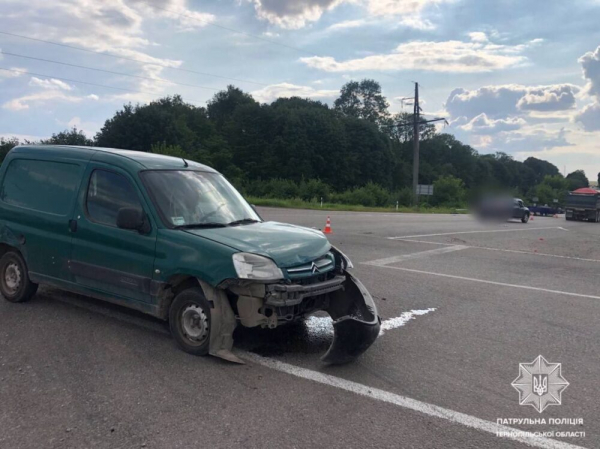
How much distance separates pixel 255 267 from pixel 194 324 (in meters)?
0.88

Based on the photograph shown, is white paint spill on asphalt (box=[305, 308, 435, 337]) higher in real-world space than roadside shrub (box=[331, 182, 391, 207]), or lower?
lower

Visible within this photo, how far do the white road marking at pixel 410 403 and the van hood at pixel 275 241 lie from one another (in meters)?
0.93

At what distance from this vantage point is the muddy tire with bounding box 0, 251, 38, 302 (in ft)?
21.3

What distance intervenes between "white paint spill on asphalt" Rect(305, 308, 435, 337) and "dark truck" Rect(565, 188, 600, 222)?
3807 centimetres

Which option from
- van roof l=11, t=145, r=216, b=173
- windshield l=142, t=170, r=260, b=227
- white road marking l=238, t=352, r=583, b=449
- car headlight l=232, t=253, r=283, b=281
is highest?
van roof l=11, t=145, r=216, b=173

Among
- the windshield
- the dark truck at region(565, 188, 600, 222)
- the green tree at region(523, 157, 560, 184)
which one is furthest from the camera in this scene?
the green tree at region(523, 157, 560, 184)

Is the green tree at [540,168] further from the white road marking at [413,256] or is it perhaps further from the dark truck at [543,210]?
the white road marking at [413,256]

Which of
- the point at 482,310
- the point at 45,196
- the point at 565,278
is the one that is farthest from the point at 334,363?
the point at 565,278

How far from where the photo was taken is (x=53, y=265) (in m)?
6.05

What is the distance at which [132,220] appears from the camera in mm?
5160

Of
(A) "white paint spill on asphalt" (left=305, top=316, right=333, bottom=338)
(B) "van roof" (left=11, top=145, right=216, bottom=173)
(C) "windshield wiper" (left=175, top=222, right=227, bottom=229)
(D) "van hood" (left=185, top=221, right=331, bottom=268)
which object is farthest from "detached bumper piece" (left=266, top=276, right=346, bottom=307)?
(B) "van roof" (left=11, top=145, right=216, bottom=173)

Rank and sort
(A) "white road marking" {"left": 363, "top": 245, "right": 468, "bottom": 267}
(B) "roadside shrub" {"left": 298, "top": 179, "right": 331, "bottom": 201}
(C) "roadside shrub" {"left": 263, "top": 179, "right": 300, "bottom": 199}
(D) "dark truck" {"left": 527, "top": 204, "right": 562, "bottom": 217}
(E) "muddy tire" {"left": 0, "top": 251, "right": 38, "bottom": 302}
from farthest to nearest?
(D) "dark truck" {"left": 527, "top": 204, "right": 562, "bottom": 217}
(C) "roadside shrub" {"left": 263, "top": 179, "right": 300, "bottom": 199}
(B) "roadside shrub" {"left": 298, "top": 179, "right": 331, "bottom": 201}
(A) "white road marking" {"left": 363, "top": 245, "right": 468, "bottom": 267}
(E) "muddy tire" {"left": 0, "top": 251, "right": 38, "bottom": 302}

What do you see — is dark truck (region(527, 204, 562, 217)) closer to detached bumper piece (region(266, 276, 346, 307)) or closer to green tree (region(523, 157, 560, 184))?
green tree (region(523, 157, 560, 184))

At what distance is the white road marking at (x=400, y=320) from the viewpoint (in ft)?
20.5
